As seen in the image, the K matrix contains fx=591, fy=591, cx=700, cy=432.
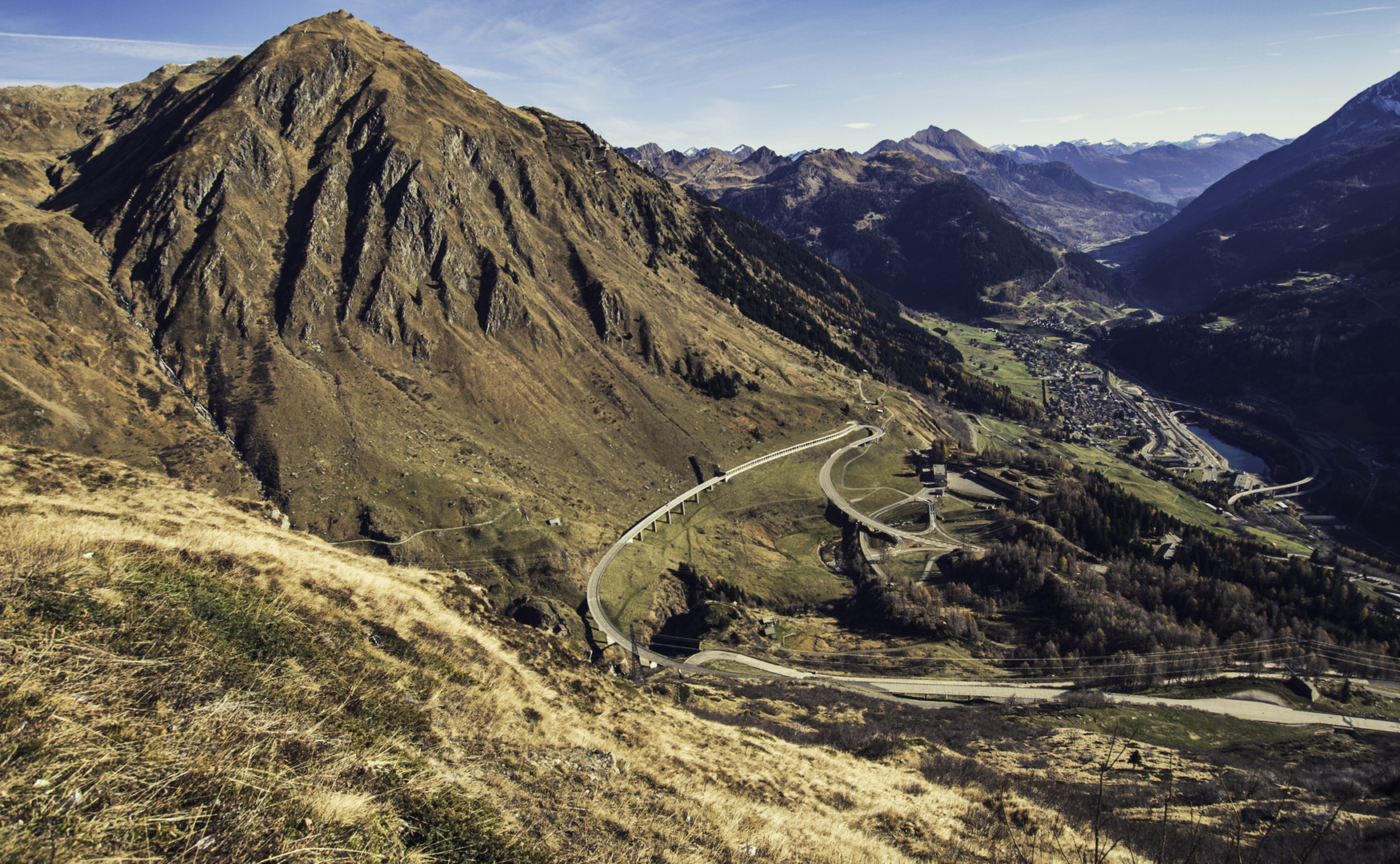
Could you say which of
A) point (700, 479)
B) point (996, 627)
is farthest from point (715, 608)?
point (996, 627)

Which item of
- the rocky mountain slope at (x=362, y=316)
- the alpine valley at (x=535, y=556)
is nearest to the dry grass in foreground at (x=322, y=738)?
the alpine valley at (x=535, y=556)

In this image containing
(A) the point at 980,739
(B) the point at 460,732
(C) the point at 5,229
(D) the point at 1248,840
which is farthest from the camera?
(C) the point at 5,229

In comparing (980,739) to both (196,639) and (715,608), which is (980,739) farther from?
(196,639)

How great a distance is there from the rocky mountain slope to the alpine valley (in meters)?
0.86

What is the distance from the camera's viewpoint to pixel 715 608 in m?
87.3

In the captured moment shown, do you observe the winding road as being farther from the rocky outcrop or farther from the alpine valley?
the rocky outcrop

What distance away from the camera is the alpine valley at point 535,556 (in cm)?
1326

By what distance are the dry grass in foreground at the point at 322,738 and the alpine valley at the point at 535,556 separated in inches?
4.6

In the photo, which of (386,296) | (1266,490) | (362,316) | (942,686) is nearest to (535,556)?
(942,686)

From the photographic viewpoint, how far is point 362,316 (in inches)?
4466

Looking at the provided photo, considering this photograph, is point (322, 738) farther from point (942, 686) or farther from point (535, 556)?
point (942, 686)

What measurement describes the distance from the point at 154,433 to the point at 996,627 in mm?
124960

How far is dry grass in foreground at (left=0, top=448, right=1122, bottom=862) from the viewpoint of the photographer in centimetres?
908

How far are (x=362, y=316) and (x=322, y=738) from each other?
11892cm
